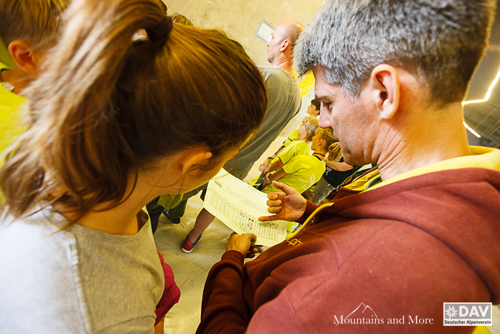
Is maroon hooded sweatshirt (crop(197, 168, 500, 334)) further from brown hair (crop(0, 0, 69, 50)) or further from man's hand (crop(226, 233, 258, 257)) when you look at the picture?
brown hair (crop(0, 0, 69, 50))

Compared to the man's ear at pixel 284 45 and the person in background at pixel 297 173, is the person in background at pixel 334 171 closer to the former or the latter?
the person in background at pixel 297 173

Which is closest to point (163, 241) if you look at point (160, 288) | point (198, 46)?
point (160, 288)

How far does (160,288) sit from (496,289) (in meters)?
0.82

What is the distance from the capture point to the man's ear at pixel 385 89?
540 millimetres

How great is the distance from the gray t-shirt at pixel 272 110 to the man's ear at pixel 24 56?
0.92m

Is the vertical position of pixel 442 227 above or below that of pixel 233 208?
above

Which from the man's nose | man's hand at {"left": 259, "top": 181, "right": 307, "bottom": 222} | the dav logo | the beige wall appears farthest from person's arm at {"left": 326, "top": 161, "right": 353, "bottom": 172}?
the dav logo

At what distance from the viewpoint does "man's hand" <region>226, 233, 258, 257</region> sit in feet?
3.36

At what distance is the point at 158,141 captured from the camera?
437 mm

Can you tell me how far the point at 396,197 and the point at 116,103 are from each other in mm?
629

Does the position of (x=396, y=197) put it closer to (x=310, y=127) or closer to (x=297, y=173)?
(x=297, y=173)

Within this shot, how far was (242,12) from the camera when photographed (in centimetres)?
268

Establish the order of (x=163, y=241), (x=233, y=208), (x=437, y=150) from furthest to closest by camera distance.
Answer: (x=163, y=241)
(x=233, y=208)
(x=437, y=150)

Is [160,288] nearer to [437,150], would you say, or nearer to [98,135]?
[98,135]
